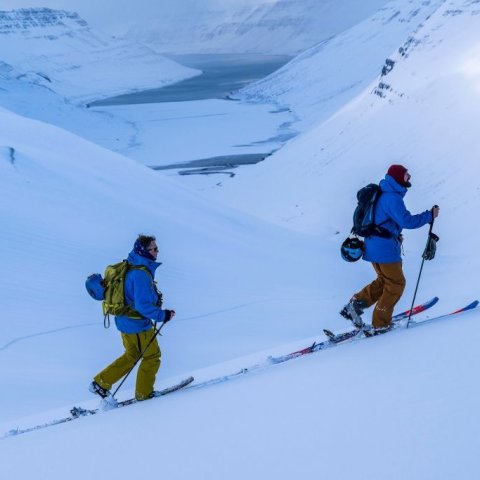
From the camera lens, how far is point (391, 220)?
477 cm

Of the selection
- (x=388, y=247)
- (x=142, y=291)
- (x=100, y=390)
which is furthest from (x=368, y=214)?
(x=100, y=390)

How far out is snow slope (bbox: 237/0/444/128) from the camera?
3349 inches

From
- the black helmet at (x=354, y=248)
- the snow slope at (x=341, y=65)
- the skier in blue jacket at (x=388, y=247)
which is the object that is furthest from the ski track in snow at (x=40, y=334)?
the snow slope at (x=341, y=65)

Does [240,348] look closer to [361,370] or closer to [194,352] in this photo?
[194,352]

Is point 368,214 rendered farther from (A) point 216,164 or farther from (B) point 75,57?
(B) point 75,57

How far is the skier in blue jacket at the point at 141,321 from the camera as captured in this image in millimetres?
4164

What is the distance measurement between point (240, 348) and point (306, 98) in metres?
83.8

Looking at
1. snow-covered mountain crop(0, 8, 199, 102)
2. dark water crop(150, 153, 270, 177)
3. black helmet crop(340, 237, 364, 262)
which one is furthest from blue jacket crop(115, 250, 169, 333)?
snow-covered mountain crop(0, 8, 199, 102)

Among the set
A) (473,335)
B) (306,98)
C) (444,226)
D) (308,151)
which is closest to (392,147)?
(308,151)

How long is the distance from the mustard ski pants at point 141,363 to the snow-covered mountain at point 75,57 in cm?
9954

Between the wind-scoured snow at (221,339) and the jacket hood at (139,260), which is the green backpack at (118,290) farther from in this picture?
the wind-scoured snow at (221,339)

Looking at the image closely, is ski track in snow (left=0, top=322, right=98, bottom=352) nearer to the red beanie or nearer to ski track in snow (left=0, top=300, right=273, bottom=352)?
ski track in snow (left=0, top=300, right=273, bottom=352)

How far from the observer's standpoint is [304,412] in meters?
3.33

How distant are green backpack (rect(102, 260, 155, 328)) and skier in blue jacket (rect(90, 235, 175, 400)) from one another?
0.02 m
